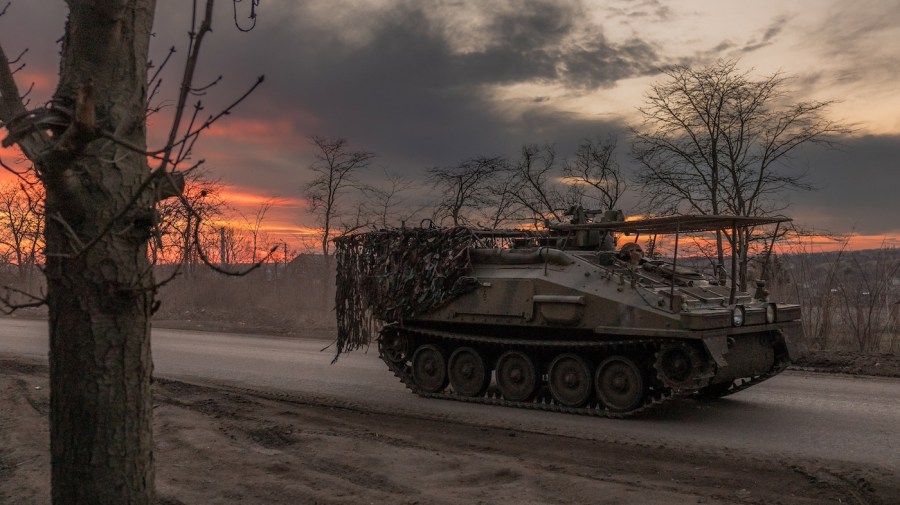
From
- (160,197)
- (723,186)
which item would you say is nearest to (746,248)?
(723,186)

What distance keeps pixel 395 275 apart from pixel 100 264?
26.7 ft

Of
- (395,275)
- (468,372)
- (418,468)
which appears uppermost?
(395,275)

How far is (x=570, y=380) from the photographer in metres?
9.89

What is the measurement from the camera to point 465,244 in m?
11.1

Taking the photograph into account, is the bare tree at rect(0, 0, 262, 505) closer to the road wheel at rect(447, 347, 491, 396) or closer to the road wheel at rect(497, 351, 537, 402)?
the road wheel at rect(497, 351, 537, 402)

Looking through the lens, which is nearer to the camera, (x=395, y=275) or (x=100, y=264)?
(x=100, y=264)

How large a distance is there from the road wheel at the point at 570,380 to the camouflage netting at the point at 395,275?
1.62m

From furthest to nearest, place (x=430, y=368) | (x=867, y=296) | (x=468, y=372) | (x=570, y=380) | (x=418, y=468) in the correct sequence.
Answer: (x=867, y=296) → (x=430, y=368) → (x=468, y=372) → (x=570, y=380) → (x=418, y=468)

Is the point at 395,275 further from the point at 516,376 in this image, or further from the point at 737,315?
the point at 737,315

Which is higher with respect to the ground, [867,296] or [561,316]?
[867,296]

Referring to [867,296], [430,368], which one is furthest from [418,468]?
[867,296]

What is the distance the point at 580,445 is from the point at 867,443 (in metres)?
2.86

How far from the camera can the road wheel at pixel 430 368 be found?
11.2 metres

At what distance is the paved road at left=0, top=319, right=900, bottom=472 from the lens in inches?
314
